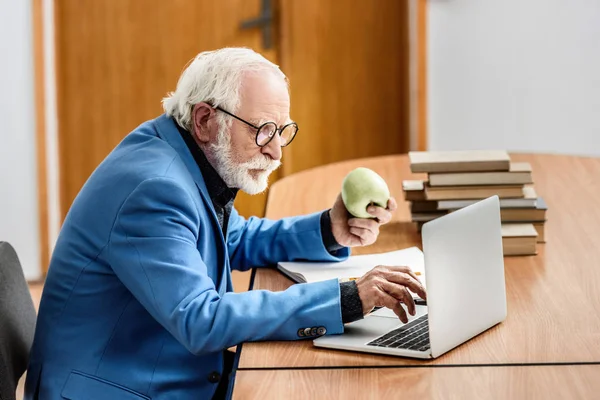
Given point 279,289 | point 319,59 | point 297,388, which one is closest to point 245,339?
point 297,388

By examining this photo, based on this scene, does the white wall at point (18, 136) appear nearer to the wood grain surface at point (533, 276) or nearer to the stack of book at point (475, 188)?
the wood grain surface at point (533, 276)

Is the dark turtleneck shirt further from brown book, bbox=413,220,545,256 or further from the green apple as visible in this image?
brown book, bbox=413,220,545,256

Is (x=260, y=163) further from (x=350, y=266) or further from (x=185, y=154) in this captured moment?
(x=350, y=266)

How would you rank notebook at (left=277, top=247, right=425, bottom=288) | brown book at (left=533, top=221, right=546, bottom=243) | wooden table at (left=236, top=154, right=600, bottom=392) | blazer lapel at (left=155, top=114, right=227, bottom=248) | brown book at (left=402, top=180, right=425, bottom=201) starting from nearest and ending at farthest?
1. wooden table at (left=236, top=154, right=600, bottom=392)
2. blazer lapel at (left=155, top=114, right=227, bottom=248)
3. notebook at (left=277, top=247, right=425, bottom=288)
4. brown book at (left=533, top=221, right=546, bottom=243)
5. brown book at (left=402, top=180, right=425, bottom=201)

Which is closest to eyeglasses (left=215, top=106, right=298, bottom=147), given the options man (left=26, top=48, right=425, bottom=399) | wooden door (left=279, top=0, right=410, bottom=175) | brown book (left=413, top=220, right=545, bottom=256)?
man (left=26, top=48, right=425, bottom=399)

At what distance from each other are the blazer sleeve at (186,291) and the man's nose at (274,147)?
0.74ft

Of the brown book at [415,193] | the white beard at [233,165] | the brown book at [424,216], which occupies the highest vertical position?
the white beard at [233,165]

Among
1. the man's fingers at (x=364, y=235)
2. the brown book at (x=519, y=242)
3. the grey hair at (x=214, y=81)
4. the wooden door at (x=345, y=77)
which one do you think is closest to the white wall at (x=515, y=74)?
the wooden door at (x=345, y=77)

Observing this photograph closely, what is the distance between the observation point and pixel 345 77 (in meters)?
4.21

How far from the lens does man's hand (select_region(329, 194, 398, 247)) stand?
1896 millimetres

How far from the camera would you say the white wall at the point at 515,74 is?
13.4 ft

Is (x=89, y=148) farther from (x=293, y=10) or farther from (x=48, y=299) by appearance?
(x=48, y=299)

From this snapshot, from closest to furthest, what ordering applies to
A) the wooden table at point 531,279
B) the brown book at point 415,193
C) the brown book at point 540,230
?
the wooden table at point 531,279
the brown book at point 540,230
the brown book at point 415,193

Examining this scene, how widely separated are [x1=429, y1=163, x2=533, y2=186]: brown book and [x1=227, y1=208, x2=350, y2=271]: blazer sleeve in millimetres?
326
